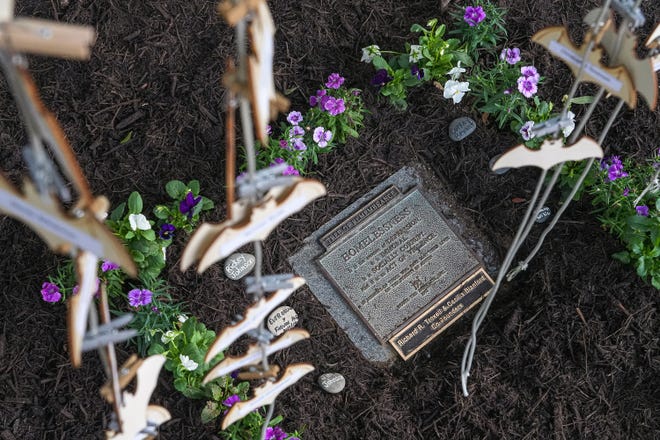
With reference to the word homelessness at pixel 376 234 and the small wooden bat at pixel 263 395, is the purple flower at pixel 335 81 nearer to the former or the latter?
the word homelessness at pixel 376 234

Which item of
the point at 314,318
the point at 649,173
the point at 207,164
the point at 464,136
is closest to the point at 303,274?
the point at 314,318

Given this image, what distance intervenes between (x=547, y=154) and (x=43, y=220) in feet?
4.79

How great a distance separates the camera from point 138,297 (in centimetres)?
280

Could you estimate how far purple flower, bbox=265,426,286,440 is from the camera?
2.74m

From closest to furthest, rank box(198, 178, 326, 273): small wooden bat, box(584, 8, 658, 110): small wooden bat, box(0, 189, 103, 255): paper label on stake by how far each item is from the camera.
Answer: box(0, 189, 103, 255): paper label on stake < box(198, 178, 326, 273): small wooden bat < box(584, 8, 658, 110): small wooden bat

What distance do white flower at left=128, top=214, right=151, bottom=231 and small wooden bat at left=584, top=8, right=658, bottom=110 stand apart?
1862 millimetres

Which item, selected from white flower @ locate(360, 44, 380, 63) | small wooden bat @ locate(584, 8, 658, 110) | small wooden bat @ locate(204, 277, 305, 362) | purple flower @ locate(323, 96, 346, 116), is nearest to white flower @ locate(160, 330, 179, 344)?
small wooden bat @ locate(204, 277, 305, 362)

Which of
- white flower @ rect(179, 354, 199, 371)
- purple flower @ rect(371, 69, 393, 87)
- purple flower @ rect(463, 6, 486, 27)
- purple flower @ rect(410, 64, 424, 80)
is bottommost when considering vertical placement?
white flower @ rect(179, 354, 199, 371)

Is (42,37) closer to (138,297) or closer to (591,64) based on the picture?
(591,64)

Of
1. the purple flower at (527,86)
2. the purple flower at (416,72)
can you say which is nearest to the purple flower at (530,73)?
the purple flower at (527,86)

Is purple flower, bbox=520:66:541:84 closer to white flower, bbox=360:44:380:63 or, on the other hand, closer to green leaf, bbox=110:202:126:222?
white flower, bbox=360:44:380:63

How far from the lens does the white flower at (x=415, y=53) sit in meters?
3.24

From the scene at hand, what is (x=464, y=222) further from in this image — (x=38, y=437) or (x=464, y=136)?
(x=38, y=437)

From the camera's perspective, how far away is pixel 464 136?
3.36 meters
